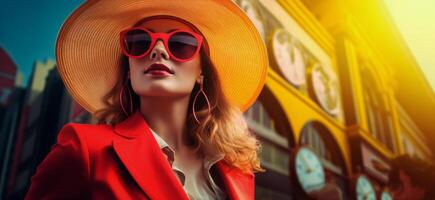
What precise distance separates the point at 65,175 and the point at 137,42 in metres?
0.41

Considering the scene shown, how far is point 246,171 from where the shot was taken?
1.22 metres

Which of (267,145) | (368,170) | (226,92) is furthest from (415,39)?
(226,92)

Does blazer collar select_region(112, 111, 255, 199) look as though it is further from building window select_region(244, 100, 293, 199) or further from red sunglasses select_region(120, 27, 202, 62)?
building window select_region(244, 100, 293, 199)

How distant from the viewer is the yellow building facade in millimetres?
3979

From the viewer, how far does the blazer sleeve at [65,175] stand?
33.2 inches

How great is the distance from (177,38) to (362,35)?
6592 mm

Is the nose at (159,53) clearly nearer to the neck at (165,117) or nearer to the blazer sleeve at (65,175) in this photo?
the neck at (165,117)

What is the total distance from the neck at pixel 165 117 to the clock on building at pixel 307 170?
2.54 meters

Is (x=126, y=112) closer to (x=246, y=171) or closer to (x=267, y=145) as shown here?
(x=246, y=171)

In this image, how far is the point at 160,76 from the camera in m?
1.05

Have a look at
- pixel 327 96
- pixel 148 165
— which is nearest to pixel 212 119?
pixel 148 165

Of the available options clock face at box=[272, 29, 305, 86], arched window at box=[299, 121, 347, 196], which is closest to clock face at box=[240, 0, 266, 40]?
clock face at box=[272, 29, 305, 86]

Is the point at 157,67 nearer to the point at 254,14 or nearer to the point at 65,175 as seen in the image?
the point at 65,175

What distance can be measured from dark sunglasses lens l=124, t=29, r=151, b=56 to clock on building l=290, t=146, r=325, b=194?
8.80 ft
